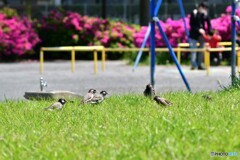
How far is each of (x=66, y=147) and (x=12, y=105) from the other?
13.5 ft

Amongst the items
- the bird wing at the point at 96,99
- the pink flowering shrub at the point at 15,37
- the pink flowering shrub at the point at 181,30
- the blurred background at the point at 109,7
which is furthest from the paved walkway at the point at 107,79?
the blurred background at the point at 109,7

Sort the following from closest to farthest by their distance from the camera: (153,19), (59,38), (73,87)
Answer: (153,19) → (73,87) → (59,38)

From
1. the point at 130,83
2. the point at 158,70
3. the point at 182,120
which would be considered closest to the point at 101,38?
the point at 158,70

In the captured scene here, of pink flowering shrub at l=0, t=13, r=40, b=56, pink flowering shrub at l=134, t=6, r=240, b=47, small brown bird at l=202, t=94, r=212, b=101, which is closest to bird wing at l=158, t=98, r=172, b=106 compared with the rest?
small brown bird at l=202, t=94, r=212, b=101

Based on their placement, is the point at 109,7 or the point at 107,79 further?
the point at 109,7

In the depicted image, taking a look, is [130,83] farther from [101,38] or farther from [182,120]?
[101,38]

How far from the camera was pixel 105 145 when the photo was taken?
259 inches

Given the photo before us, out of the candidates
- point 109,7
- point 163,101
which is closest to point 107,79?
point 163,101

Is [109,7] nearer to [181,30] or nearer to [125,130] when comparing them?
[181,30]

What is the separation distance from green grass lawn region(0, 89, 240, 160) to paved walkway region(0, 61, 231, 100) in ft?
14.0

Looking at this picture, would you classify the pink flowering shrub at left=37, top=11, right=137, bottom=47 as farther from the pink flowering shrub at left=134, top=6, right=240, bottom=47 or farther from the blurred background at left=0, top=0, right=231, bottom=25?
the blurred background at left=0, top=0, right=231, bottom=25

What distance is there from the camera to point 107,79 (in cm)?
1830

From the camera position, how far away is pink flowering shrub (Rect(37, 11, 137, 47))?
94.3 ft

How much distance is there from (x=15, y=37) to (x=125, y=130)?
2077 centimetres
